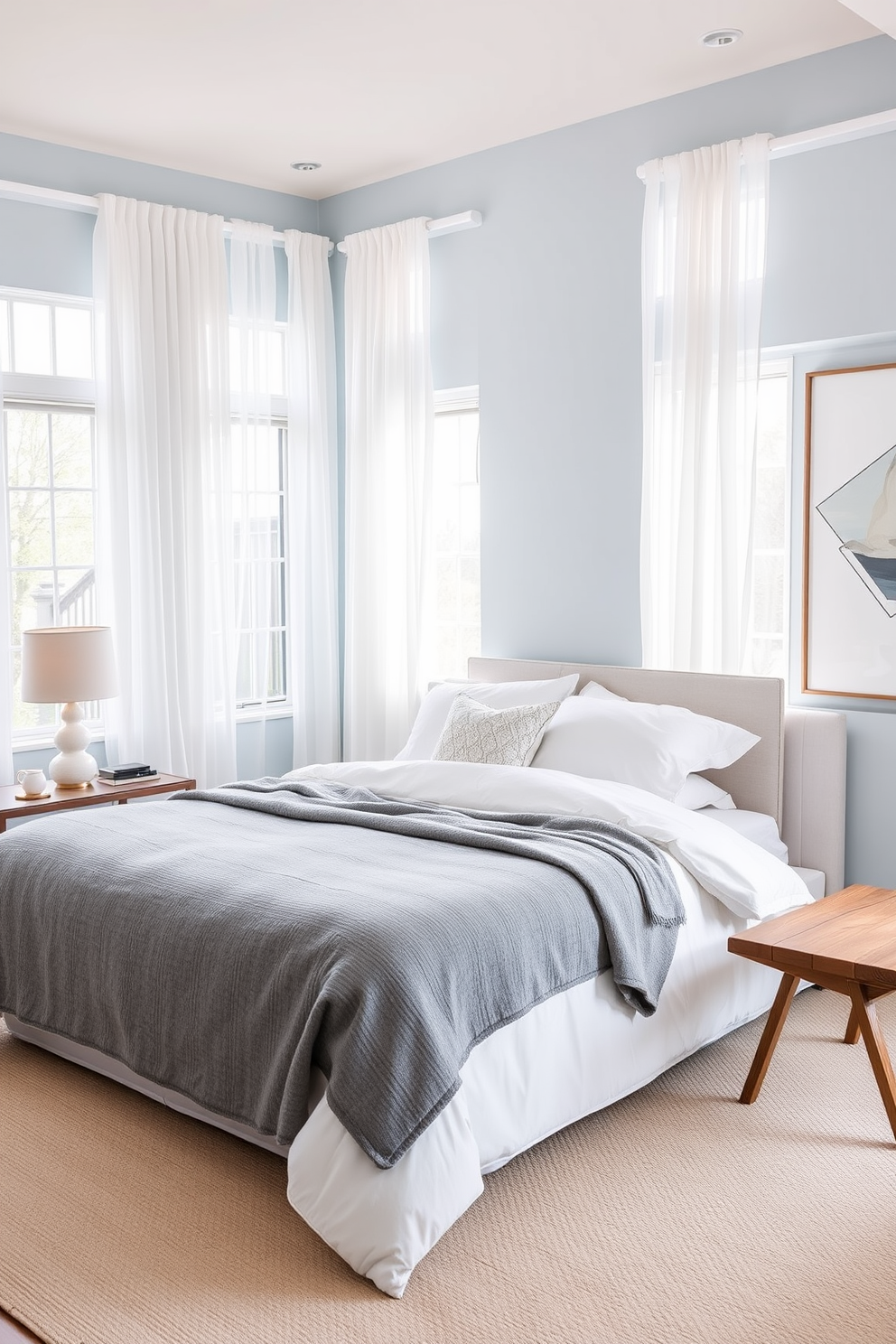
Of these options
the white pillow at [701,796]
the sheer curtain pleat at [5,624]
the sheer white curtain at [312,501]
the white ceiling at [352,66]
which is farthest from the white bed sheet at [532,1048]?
the white ceiling at [352,66]

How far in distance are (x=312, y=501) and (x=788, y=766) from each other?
2.51 meters

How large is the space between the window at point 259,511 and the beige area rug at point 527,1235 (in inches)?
99.1

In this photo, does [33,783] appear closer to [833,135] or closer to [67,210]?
[67,210]

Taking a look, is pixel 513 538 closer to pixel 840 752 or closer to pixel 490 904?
pixel 840 752

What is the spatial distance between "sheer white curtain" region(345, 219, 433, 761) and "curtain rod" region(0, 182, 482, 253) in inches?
4.3

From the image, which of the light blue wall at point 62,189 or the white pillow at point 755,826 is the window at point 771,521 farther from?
the light blue wall at point 62,189

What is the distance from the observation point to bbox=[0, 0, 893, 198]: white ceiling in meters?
3.69

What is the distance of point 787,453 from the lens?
421 cm

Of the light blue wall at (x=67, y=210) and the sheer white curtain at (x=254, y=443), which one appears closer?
the light blue wall at (x=67, y=210)

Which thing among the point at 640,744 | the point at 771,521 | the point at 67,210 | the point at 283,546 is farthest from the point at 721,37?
the point at 283,546

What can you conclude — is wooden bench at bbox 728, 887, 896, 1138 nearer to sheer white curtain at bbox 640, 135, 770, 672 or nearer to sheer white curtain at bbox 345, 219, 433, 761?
sheer white curtain at bbox 640, 135, 770, 672

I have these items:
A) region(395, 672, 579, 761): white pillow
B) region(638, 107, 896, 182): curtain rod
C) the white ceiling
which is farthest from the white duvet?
the white ceiling

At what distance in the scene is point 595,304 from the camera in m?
4.65

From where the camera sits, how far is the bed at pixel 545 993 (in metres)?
2.36
